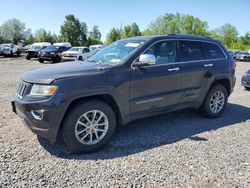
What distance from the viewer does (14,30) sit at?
270 ft

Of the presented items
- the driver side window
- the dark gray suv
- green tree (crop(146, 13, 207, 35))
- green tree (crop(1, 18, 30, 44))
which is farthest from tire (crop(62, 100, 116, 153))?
green tree (crop(1, 18, 30, 44))

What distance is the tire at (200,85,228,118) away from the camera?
5.48m

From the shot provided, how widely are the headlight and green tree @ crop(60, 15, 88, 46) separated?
6891 centimetres

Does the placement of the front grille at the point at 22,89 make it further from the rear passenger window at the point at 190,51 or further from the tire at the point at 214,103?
the tire at the point at 214,103

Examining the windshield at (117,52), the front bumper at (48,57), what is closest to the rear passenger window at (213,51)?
the windshield at (117,52)

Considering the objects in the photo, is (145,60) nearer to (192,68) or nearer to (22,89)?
(192,68)

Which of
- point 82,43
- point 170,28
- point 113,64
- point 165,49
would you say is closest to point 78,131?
point 113,64

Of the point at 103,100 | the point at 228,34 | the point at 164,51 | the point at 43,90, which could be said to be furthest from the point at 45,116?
the point at 228,34

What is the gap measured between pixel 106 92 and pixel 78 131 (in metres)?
0.73

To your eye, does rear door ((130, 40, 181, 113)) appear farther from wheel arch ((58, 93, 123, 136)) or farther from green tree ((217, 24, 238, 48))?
green tree ((217, 24, 238, 48))

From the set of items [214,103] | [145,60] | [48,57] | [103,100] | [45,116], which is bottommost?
[214,103]

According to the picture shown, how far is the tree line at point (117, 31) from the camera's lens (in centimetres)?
7069

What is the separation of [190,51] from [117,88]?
2.06 meters

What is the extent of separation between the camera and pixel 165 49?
15.6 ft
